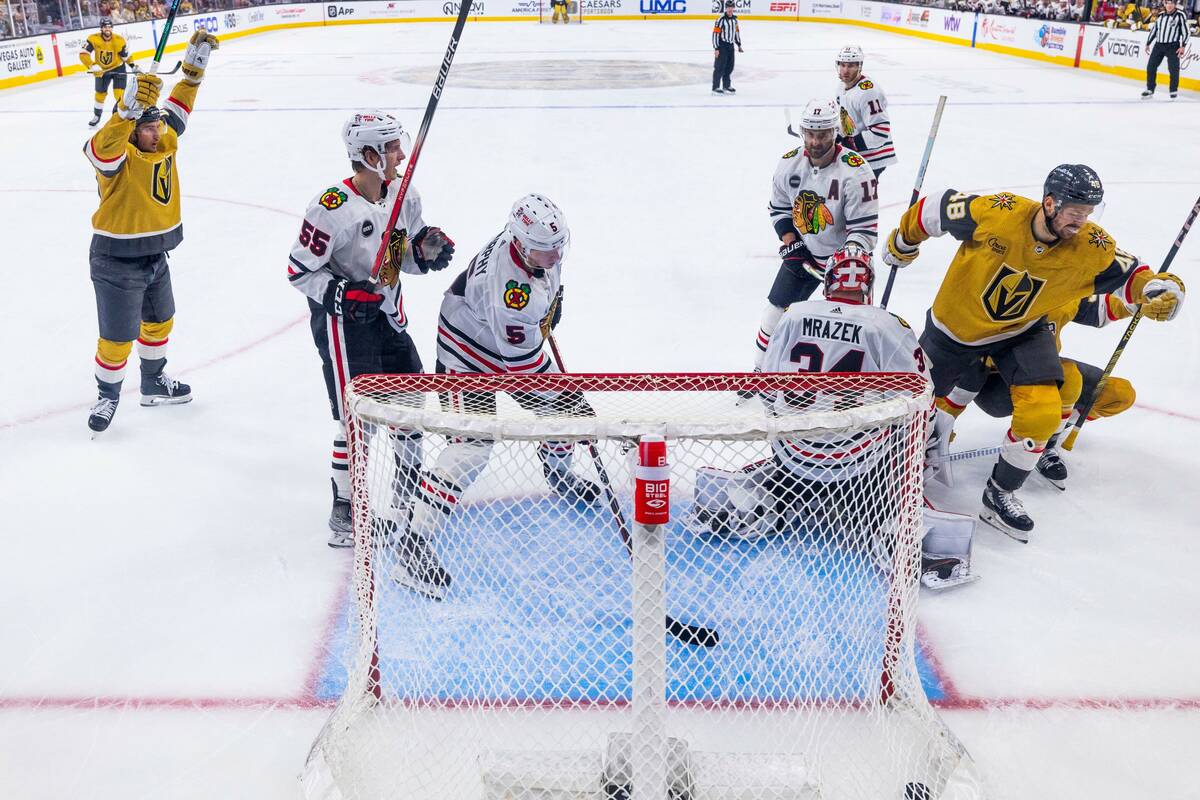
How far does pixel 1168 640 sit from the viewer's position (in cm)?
251

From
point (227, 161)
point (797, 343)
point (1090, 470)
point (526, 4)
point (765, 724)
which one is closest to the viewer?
point (765, 724)

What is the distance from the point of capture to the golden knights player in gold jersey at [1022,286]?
2791mm

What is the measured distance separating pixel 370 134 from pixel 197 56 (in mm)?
1256

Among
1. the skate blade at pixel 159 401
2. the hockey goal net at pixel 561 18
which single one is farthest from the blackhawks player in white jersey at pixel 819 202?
the hockey goal net at pixel 561 18

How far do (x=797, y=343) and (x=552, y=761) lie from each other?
124 centimetres

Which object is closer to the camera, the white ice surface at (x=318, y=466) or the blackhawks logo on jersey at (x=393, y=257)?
the white ice surface at (x=318, y=466)

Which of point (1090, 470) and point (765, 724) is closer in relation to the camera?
point (765, 724)

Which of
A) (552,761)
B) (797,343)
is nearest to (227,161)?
(797,343)

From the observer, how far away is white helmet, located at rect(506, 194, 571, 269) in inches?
94.2

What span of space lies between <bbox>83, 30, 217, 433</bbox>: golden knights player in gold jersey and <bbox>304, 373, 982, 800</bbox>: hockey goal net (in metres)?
1.61

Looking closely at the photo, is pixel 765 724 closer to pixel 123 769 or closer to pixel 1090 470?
pixel 123 769

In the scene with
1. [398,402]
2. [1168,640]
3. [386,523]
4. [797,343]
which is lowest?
[1168,640]

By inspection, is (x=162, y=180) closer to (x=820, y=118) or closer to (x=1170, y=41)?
(x=820, y=118)

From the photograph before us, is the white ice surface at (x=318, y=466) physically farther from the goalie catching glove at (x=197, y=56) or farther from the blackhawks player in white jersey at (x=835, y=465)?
the goalie catching glove at (x=197, y=56)
